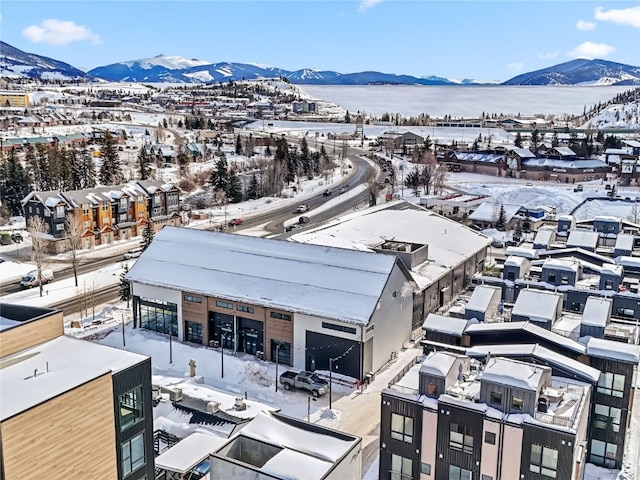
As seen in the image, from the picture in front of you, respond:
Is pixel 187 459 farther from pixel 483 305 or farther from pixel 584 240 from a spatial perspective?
pixel 584 240

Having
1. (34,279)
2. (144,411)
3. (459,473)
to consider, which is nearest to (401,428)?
(459,473)

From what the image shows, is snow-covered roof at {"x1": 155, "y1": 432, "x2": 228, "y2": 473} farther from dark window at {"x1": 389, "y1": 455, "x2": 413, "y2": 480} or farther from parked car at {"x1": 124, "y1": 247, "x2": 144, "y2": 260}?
parked car at {"x1": 124, "y1": 247, "x2": 144, "y2": 260}

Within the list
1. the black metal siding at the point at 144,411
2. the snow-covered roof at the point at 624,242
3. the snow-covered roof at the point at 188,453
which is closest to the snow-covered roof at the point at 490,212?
the snow-covered roof at the point at 624,242

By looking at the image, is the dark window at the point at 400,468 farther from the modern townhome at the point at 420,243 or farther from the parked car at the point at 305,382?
the modern townhome at the point at 420,243

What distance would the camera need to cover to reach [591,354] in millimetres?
24188

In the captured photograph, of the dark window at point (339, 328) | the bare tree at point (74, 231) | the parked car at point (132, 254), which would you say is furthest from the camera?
the parked car at point (132, 254)

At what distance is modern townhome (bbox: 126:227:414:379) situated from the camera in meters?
32.8

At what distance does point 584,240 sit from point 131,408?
1454 inches

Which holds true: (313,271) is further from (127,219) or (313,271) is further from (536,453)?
(127,219)

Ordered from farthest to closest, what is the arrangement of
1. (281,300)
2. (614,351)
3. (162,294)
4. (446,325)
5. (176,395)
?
(162,294) < (281,300) < (446,325) < (176,395) < (614,351)

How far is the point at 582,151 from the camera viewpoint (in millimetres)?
111750

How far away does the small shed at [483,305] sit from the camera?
2922 centimetres

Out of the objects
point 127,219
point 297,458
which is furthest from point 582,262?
point 127,219

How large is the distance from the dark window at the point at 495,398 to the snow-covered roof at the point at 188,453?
29.8ft
